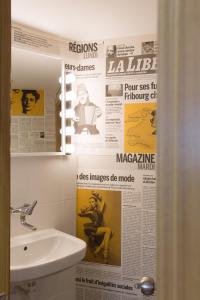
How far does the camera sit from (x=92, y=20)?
2.12 meters

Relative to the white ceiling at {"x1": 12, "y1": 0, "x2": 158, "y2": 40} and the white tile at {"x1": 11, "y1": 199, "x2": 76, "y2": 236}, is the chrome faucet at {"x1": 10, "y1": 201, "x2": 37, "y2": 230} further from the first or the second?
the white ceiling at {"x1": 12, "y1": 0, "x2": 158, "y2": 40}

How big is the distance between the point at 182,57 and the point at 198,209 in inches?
10.9

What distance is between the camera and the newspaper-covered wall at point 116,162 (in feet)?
7.67

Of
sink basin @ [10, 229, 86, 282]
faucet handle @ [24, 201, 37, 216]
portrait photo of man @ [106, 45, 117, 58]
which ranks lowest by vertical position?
sink basin @ [10, 229, 86, 282]

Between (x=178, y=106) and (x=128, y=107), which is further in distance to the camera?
(x=128, y=107)

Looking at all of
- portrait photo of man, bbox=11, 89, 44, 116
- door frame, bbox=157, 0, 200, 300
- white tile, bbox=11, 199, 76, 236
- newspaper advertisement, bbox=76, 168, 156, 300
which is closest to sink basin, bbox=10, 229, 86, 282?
white tile, bbox=11, 199, 76, 236

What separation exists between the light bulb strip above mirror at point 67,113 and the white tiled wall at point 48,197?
3.7 inches

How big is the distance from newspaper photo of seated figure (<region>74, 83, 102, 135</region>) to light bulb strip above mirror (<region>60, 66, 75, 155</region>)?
57 mm

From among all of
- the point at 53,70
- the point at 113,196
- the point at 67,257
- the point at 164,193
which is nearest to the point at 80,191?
the point at 113,196

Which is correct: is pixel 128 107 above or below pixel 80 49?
below

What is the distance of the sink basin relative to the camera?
5.84 ft

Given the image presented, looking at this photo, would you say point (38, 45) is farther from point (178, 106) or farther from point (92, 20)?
point (178, 106)

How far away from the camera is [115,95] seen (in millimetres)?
2438

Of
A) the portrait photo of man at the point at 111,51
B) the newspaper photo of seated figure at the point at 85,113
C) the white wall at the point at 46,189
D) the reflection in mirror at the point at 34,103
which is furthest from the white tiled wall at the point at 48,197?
the portrait photo of man at the point at 111,51
